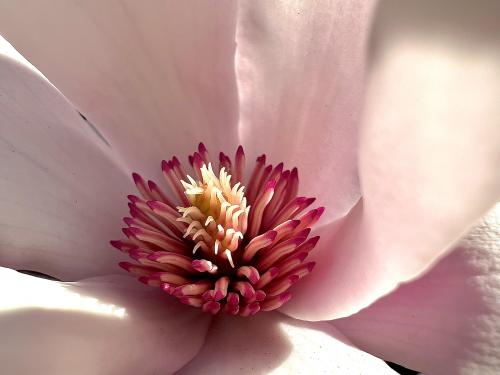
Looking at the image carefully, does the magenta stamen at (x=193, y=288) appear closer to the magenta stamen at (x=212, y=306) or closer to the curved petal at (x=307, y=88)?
the magenta stamen at (x=212, y=306)

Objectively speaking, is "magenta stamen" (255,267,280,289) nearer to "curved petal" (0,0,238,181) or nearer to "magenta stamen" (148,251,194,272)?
"magenta stamen" (148,251,194,272)

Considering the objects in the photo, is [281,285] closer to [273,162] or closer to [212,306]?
[212,306]

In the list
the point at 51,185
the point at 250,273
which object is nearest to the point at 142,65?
the point at 51,185

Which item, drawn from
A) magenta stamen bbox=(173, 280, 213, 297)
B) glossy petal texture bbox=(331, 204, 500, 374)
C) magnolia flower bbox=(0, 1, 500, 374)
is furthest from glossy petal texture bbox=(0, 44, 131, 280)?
glossy petal texture bbox=(331, 204, 500, 374)

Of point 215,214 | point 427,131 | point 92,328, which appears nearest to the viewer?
point 427,131

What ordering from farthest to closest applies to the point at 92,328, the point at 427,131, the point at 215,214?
the point at 215,214 → the point at 92,328 → the point at 427,131

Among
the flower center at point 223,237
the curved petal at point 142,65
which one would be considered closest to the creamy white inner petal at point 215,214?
the flower center at point 223,237

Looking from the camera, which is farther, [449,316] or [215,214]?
[215,214]
